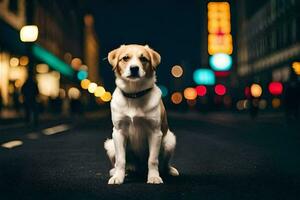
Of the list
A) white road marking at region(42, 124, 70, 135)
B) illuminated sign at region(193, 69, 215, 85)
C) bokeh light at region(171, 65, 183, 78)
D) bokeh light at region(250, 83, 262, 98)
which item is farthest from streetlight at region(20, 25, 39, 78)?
bokeh light at region(171, 65, 183, 78)

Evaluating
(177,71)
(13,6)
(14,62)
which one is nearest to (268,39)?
(14,62)

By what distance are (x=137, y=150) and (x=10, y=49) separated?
32280 millimetres

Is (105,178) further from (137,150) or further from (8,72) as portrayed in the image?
(8,72)

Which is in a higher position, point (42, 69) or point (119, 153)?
point (42, 69)

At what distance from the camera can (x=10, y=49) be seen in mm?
37625

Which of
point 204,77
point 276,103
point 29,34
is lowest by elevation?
point 276,103

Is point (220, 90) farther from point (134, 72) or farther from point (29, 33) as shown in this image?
point (134, 72)

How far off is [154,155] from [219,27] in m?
70.6

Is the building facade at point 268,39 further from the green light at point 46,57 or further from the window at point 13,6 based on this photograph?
the window at point 13,6

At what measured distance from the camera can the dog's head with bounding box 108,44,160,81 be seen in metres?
6.18

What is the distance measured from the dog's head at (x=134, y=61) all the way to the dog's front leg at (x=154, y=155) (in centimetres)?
59

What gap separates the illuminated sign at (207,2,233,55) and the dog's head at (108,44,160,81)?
69033mm

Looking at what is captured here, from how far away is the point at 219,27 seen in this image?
75.9 metres

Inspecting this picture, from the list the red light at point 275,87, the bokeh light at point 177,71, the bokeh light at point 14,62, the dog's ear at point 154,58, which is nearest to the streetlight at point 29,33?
the dog's ear at point 154,58
